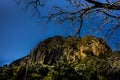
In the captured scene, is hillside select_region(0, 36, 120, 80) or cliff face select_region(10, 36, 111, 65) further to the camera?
cliff face select_region(10, 36, 111, 65)

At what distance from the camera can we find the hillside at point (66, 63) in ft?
75.4

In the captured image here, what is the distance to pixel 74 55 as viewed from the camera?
27.2 m

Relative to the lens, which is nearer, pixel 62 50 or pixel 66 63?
pixel 66 63

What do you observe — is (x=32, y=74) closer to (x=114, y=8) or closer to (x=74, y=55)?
(x=74, y=55)

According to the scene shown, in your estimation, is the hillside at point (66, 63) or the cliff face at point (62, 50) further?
the cliff face at point (62, 50)

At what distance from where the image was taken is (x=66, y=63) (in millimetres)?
25312

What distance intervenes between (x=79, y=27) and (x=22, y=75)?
808 centimetres

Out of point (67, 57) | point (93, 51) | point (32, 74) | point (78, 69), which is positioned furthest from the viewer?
point (93, 51)

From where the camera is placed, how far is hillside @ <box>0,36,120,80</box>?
22984 millimetres

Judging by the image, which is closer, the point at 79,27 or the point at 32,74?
the point at 79,27

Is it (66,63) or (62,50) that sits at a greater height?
(62,50)

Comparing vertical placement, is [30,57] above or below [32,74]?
above

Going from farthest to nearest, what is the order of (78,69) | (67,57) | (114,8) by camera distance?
(67,57)
(78,69)
(114,8)

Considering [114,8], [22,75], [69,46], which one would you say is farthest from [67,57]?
[114,8]
